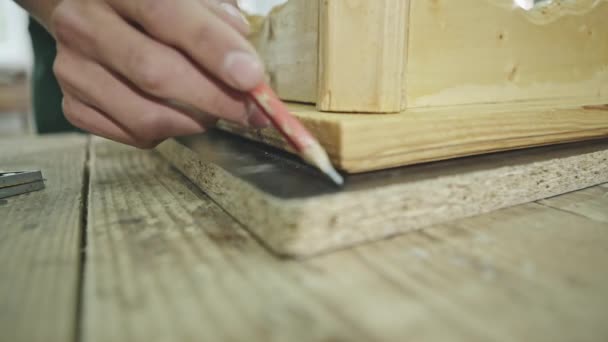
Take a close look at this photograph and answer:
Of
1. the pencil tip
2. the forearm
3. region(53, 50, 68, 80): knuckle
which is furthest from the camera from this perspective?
the forearm

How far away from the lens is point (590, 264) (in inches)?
13.6

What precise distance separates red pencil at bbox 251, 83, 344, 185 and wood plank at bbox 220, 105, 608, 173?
0.02m

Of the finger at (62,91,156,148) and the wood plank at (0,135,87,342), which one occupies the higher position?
the finger at (62,91,156,148)

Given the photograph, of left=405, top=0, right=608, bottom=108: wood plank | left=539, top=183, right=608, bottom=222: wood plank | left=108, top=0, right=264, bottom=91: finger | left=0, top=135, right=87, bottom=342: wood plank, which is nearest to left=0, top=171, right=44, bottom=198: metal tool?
left=0, top=135, right=87, bottom=342: wood plank

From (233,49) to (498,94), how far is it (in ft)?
1.41

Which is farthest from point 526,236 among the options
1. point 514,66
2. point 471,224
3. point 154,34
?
point 154,34

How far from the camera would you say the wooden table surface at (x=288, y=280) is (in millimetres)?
258

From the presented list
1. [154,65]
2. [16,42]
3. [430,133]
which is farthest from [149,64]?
[16,42]

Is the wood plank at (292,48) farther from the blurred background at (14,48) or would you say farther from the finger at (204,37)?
the blurred background at (14,48)

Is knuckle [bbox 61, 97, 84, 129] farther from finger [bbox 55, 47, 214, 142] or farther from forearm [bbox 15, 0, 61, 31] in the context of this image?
forearm [bbox 15, 0, 61, 31]

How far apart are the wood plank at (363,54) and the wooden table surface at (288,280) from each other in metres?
0.18

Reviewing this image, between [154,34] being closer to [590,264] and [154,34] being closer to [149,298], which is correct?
[149,298]

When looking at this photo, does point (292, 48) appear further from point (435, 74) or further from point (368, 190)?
point (368, 190)

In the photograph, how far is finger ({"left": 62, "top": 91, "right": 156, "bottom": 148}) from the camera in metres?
0.53
